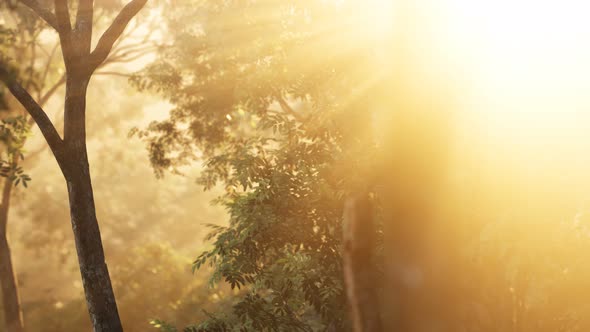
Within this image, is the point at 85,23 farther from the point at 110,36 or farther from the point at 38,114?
the point at 38,114

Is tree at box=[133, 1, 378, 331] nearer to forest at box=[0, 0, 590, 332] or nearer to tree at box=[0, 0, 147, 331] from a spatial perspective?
forest at box=[0, 0, 590, 332]

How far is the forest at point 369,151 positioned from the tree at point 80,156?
26 millimetres

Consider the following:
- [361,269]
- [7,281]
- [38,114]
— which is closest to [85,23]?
[38,114]

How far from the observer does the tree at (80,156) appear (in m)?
9.48

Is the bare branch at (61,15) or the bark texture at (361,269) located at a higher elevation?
the bare branch at (61,15)

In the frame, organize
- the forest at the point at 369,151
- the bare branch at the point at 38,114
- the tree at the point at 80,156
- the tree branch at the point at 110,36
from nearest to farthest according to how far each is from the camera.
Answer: the forest at the point at 369,151, the bare branch at the point at 38,114, the tree at the point at 80,156, the tree branch at the point at 110,36

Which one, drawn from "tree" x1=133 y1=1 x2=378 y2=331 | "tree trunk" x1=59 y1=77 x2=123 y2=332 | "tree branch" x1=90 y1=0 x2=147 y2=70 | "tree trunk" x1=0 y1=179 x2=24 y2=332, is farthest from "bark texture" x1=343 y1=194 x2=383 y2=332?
"tree trunk" x1=0 y1=179 x2=24 y2=332

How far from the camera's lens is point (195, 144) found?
1728 cm

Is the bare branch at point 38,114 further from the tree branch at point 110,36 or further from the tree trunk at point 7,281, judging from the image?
the tree trunk at point 7,281

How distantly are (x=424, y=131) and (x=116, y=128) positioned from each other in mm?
24594

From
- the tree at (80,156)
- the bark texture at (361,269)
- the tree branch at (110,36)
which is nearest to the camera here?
the bark texture at (361,269)

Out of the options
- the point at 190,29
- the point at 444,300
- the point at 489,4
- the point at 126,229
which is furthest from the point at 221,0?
the point at 126,229

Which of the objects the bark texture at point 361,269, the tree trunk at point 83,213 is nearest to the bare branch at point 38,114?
the tree trunk at point 83,213

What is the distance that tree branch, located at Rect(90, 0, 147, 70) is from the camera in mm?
9711
